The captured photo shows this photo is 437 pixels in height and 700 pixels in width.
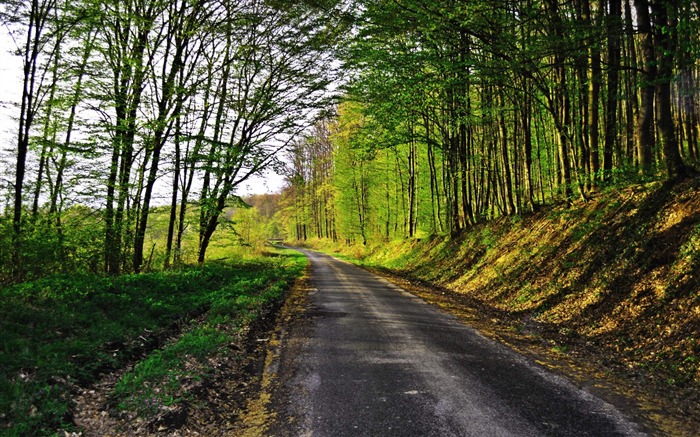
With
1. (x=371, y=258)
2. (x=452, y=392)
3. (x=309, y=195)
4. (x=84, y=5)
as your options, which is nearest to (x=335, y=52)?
(x=84, y=5)

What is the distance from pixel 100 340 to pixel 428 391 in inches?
195

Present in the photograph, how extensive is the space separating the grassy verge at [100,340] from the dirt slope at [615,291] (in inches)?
222

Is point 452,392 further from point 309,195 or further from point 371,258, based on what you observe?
point 309,195

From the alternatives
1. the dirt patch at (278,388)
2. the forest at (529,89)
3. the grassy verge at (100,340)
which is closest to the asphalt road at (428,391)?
the dirt patch at (278,388)

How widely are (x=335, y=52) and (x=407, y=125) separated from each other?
20.2 ft

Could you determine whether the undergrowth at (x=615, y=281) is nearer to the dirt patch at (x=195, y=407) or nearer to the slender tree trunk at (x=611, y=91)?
the slender tree trunk at (x=611, y=91)

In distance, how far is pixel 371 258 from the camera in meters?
33.8

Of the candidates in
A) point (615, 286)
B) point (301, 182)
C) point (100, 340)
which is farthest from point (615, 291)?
point (301, 182)

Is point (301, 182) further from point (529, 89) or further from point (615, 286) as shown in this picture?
point (615, 286)

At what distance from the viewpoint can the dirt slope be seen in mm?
5246

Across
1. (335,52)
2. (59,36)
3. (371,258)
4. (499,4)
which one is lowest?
(371,258)

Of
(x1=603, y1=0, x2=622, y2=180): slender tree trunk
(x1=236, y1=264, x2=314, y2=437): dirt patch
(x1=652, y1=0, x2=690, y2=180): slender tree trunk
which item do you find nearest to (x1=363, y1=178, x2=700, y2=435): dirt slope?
(x1=652, y1=0, x2=690, y2=180): slender tree trunk

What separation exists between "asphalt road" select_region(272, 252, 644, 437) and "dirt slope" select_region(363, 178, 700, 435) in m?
0.78

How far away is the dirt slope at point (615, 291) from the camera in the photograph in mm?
5246
